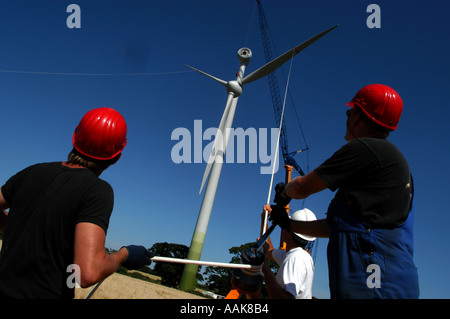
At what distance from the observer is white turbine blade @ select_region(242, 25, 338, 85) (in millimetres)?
23977

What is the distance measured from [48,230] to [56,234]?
0.08m

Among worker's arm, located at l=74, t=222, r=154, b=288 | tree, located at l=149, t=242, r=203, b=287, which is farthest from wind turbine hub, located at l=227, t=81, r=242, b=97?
tree, located at l=149, t=242, r=203, b=287

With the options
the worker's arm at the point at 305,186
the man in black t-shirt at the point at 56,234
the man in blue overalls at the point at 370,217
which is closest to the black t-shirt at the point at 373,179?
the man in blue overalls at the point at 370,217

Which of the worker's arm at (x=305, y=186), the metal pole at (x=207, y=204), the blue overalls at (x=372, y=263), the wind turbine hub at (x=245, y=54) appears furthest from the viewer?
the wind turbine hub at (x=245, y=54)

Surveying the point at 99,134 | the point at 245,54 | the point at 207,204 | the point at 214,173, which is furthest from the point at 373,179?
the point at 245,54

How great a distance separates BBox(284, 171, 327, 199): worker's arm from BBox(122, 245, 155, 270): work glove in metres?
1.99

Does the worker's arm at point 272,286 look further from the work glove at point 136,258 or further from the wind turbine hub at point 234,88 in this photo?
the wind turbine hub at point 234,88

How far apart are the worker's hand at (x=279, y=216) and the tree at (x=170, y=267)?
62.1 meters

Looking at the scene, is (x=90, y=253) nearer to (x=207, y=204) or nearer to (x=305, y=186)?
(x=305, y=186)

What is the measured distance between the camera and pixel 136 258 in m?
3.47

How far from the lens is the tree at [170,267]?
67.2 meters

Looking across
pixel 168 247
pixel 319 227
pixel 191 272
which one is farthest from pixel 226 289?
pixel 319 227
